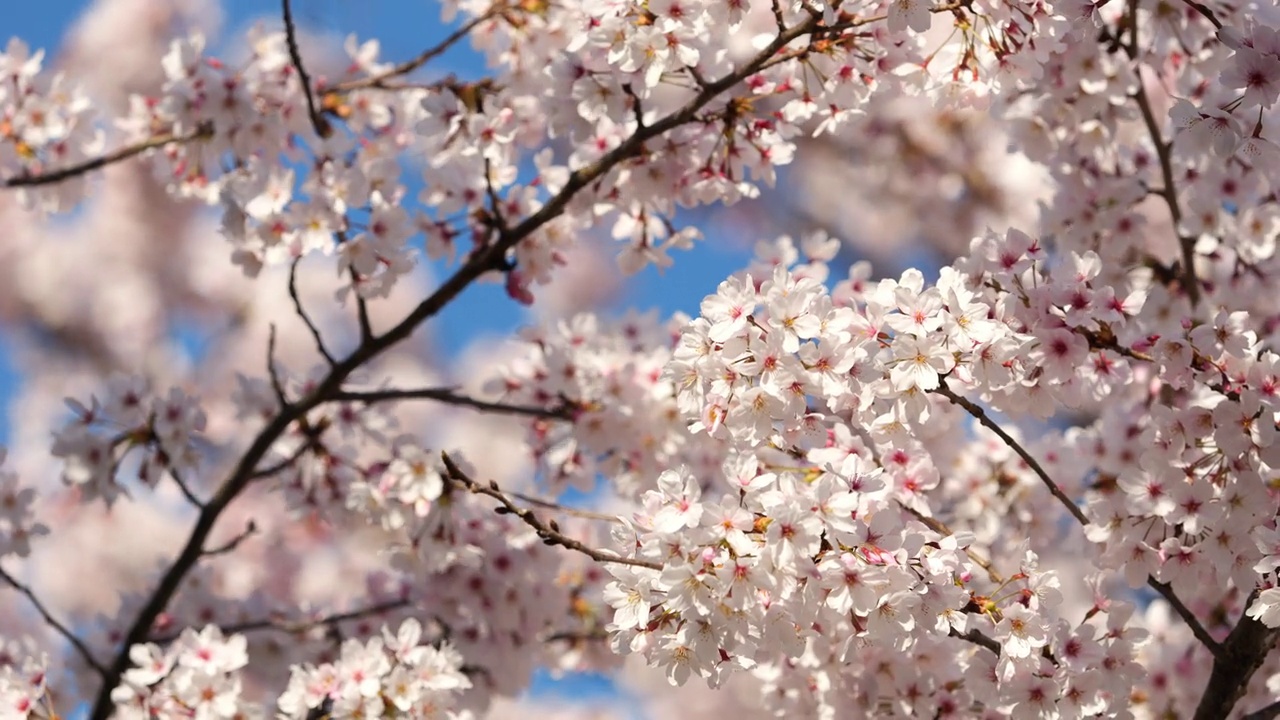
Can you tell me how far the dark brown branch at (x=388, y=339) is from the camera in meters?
3.35

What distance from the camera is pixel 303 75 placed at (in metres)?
3.79

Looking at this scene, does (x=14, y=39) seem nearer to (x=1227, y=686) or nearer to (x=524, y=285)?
(x=524, y=285)

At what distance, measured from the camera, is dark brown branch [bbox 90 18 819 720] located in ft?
11.0

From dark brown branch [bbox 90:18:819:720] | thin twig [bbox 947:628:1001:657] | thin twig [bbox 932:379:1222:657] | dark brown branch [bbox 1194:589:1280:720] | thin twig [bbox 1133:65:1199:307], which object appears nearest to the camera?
thin twig [bbox 932:379:1222:657]

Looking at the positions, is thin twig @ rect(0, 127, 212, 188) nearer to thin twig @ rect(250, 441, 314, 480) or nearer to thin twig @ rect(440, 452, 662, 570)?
thin twig @ rect(250, 441, 314, 480)

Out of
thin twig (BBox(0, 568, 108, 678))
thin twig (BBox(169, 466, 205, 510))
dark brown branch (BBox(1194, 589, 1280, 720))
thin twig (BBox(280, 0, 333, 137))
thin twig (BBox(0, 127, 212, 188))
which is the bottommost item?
dark brown branch (BBox(1194, 589, 1280, 720))

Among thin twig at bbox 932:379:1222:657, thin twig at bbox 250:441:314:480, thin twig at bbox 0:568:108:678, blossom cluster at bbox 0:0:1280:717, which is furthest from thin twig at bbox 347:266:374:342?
thin twig at bbox 932:379:1222:657

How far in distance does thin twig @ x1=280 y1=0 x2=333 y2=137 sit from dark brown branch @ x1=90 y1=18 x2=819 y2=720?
2.24ft

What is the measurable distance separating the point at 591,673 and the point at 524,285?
1.75m

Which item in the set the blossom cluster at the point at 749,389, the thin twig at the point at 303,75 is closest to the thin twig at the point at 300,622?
the blossom cluster at the point at 749,389

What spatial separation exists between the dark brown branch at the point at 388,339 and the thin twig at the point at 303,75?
2.24ft

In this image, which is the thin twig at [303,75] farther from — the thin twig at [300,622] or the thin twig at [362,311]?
the thin twig at [300,622]

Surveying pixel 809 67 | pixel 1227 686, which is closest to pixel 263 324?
pixel 809 67

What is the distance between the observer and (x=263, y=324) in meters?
13.0
